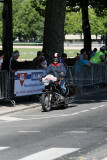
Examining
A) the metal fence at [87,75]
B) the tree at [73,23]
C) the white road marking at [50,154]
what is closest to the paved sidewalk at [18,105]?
the metal fence at [87,75]

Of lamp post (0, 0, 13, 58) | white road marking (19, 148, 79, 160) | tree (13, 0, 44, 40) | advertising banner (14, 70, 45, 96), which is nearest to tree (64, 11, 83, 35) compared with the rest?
tree (13, 0, 44, 40)

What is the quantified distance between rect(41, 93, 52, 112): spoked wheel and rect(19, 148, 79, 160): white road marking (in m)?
6.24

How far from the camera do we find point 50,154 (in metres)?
8.31

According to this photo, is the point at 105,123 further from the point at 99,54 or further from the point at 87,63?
the point at 99,54

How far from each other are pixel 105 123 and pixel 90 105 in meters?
4.75

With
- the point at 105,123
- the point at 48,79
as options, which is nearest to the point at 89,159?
the point at 105,123

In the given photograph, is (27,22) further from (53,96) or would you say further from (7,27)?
(53,96)

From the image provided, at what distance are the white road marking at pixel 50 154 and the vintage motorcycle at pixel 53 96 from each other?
6.34 meters

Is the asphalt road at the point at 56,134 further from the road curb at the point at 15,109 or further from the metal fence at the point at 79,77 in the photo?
the metal fence at the point at 79,77

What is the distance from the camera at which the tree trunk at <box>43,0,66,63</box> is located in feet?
73.2

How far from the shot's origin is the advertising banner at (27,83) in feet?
55.5

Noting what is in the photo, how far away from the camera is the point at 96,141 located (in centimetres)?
951

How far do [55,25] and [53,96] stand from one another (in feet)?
24.1

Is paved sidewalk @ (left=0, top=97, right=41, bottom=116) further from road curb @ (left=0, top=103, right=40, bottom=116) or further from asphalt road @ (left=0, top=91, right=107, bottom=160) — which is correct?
asphalt road @ (left=0, top=91, right=107, bottom=160)
